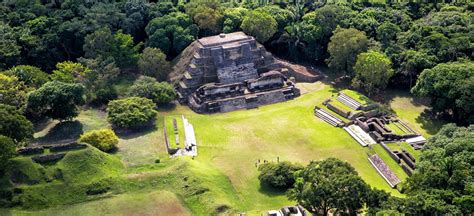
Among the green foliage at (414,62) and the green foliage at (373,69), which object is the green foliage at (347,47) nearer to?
the green foliage at (373,69)

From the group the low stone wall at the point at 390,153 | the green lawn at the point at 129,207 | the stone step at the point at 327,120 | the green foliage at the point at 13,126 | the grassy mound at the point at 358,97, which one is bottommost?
the low stone wall at the point at 390,153

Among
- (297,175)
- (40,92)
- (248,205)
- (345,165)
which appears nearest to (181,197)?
(248,205)

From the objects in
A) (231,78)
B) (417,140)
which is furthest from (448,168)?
(231,78)

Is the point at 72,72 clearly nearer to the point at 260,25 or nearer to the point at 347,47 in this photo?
the point at 260,25

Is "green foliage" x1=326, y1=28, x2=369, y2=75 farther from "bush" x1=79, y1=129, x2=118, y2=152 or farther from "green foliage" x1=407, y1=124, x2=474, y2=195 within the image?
"bush" x1=79, y1=129, x2=118, y2=152

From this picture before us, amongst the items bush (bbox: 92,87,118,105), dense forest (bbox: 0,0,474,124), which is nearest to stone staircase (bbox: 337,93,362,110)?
dense forest (bbox: 0,0,474,124)

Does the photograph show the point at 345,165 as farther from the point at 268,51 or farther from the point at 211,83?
the point at 268,51

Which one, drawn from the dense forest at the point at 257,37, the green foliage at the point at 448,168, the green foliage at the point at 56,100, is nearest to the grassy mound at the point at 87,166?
the green foliage at the point at 56,100
